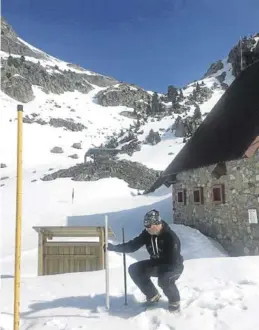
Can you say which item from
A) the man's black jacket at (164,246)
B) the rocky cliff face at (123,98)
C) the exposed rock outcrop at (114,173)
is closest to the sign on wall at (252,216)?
the man's black jacket at (164,246)

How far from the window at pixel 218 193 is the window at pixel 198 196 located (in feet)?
3.13

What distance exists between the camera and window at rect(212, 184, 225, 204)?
39.0ft

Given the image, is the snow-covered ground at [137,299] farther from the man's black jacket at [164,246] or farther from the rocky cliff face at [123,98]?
the rocky cliff face at [123,98]

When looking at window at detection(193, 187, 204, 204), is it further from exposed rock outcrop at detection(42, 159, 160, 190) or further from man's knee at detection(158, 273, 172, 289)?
exposed rock outcrop at detection(42, 159, 160, 190)

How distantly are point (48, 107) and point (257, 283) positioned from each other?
6895 centimetres

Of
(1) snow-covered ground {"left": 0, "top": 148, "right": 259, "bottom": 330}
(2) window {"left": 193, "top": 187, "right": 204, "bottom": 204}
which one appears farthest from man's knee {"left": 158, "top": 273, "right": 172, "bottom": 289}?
(2) window {"left": 193, "top": 187, "right": 204, "bottom": 204}

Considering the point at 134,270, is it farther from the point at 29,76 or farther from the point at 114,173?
the point at 29,76

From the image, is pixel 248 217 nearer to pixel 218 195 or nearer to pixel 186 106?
pixel 218 195

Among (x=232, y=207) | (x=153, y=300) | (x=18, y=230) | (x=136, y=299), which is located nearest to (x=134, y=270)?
(x=153, y=300)

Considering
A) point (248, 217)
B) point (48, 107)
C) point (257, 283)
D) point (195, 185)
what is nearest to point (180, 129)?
point (48, 107)

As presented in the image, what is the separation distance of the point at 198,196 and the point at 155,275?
8.66 m

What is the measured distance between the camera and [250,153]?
1026 centimetres

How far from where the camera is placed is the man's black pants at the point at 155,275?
494 cm

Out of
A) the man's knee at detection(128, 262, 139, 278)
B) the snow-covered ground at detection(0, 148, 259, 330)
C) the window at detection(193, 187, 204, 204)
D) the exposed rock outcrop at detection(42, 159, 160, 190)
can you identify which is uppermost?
the exposed rock outcrop at detection(42, 159, 160, 190)
